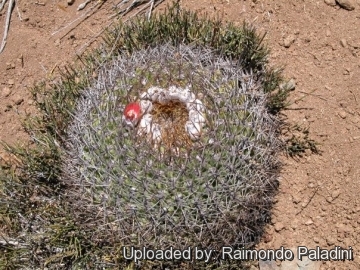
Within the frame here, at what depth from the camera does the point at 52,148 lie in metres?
3.94

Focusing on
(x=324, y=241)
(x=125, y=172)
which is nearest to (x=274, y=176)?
(x=324, y=241)

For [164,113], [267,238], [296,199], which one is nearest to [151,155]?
[164,113]

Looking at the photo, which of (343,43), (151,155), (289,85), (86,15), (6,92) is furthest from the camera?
(86,15)

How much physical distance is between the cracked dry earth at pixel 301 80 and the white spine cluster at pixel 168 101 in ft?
3.90

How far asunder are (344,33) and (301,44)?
1.16 feet

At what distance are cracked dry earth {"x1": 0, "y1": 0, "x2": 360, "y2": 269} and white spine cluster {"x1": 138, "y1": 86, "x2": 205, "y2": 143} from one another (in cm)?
119

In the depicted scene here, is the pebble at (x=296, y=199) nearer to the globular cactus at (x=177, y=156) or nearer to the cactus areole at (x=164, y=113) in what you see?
the globular cactus at (x=177, y=156)

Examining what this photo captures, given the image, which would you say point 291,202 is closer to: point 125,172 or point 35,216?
point 125,172

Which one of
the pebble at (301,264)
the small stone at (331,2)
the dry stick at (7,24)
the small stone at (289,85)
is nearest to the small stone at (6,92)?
the dry stick at (7,24)

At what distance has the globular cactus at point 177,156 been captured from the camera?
9.93 ft

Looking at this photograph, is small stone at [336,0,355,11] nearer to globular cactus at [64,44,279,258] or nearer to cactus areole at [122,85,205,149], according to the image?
globular cactus at [64,44,279,258]

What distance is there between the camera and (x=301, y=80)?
167 inches

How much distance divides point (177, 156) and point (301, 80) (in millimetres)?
1693

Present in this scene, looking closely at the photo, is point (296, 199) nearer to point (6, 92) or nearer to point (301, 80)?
point (301, 80)
